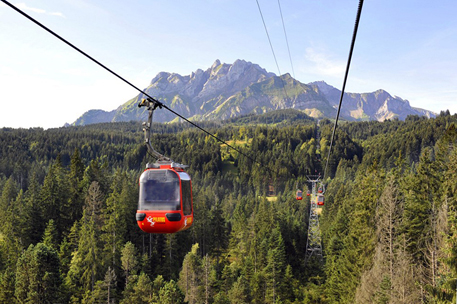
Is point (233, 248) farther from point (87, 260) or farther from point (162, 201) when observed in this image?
point (162, 201)

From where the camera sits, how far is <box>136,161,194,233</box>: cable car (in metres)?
12.5

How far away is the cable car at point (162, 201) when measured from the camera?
12539 millimetres

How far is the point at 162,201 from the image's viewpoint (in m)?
12.7

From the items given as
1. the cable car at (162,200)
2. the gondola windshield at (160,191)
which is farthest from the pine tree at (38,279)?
the gondola windshield at (160,191)

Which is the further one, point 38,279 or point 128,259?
point 128,259

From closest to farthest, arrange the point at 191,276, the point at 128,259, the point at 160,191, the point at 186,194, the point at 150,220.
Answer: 1. the point at 150,220
2. the point at 160,191
3. the point at 186,194
4. the point at 128,259
5. the point at 191,276

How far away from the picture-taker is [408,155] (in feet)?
498

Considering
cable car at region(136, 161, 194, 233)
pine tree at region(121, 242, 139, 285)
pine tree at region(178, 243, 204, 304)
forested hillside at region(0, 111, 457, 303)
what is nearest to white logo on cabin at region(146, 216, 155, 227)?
cable car at region(136, 161, 194, 233)

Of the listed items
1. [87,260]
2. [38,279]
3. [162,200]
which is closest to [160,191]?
[162,200]

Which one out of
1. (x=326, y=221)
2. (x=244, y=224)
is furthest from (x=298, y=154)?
(x=244, y=224)

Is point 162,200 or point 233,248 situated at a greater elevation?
point 162,200

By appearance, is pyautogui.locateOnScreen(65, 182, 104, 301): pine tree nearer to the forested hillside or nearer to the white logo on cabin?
the forested hillside

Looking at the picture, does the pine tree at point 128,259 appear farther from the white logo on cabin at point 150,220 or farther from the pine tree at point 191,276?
the white logo on cabin at point 150,220

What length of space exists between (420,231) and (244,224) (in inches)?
1607
